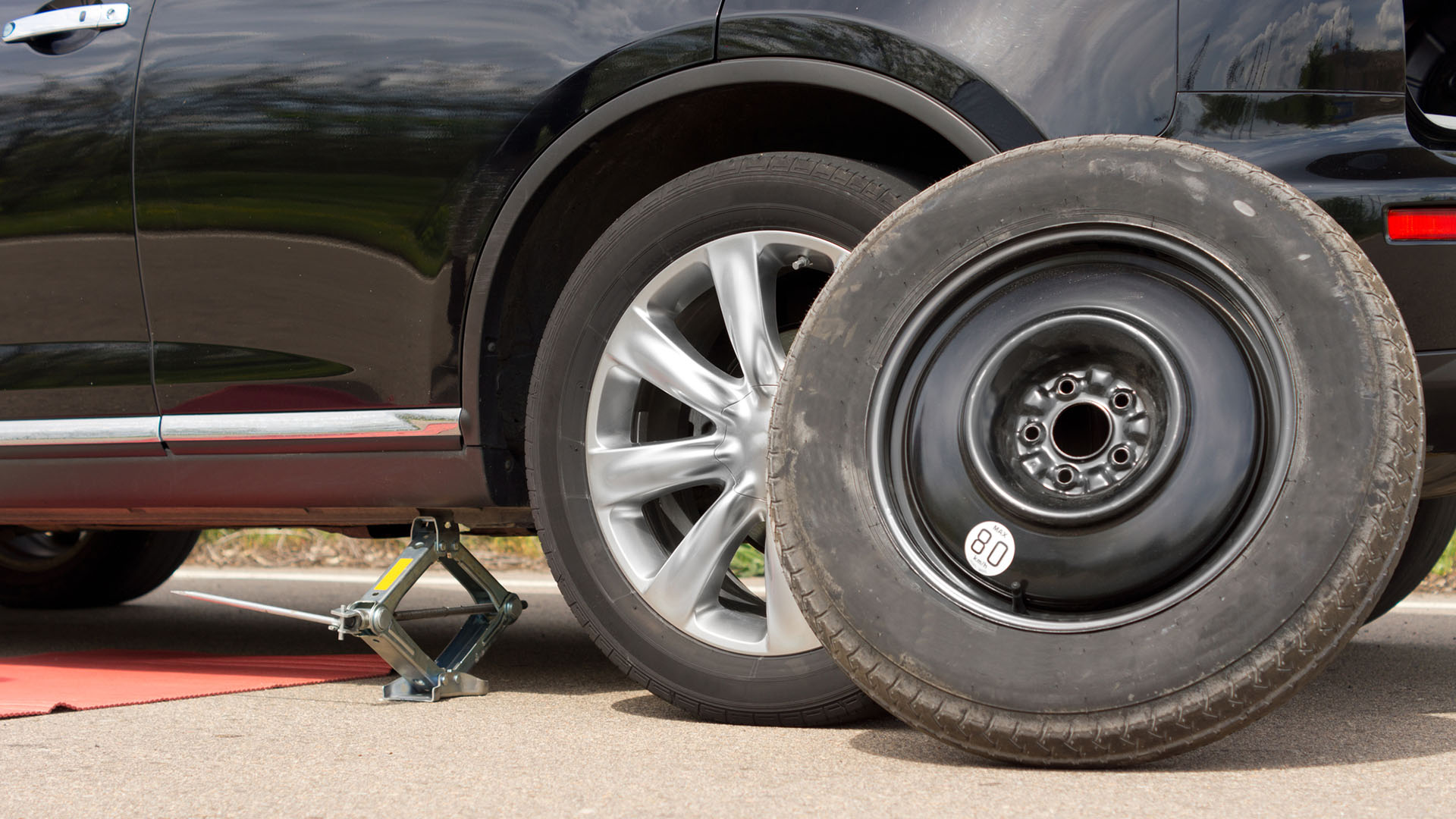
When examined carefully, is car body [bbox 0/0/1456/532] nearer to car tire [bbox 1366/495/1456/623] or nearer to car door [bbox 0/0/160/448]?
car door [bbox 0/0/160/448]

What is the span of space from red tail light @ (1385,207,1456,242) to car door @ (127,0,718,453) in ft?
3.80

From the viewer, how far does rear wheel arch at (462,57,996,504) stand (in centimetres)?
237

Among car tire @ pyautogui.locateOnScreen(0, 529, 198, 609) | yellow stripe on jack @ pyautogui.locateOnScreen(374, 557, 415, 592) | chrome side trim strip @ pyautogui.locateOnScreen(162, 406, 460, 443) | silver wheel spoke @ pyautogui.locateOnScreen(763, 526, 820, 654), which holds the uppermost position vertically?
chrome side trim strip @ pyautogui.locateOnScreen(162, 406, 460, 443)

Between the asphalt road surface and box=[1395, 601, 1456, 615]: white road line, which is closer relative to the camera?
the asphalt road surface

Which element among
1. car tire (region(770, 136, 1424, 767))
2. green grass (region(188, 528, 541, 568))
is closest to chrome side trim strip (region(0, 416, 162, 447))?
car tire (region(770, 136, 1424, 767))

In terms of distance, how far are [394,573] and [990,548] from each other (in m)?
1.29

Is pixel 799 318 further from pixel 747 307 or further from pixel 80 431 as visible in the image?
pixel 80 431

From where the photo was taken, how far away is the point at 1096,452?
190 centimetres

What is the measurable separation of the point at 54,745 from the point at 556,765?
900mm

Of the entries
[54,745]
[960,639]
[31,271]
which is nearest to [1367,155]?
[960,639]

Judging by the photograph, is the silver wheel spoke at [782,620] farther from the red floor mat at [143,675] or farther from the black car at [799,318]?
the red floor mat at [143,675]

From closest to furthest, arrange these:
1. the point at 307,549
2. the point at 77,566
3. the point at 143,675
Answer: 1. the point at 143,675
2. the point at 77,566
3. the point at 307,549

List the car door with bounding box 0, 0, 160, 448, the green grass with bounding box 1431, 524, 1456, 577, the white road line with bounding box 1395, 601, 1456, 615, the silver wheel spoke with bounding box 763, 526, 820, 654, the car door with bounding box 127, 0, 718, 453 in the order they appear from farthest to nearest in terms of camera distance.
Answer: the green grass with bounding box 1431, 524, 1456, 577 < the white road line with bounding box 1395, 601, 1456, 615 < the car door with bounding box 0, 0, 160, 448 < the car door with bounding box 127, 0, 718, 453 < the silver wheel spoke with bounding box 763, 526, 820, 654

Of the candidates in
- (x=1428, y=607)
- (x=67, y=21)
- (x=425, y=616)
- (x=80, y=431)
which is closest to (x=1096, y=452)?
(x=425, y=616)
